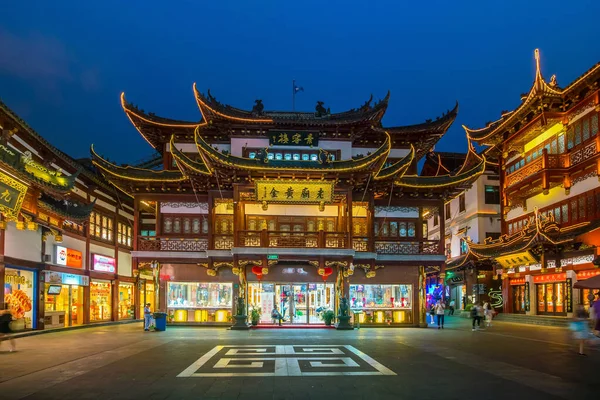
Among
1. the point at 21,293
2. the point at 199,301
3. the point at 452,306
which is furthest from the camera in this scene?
the point at 452,306

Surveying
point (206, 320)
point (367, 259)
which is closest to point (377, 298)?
point (367, 259)

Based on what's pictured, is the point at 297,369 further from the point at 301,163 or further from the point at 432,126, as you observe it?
the point at 432,126

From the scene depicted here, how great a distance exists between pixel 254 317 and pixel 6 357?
14793 mm

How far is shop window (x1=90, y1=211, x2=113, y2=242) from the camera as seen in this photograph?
3338 cm

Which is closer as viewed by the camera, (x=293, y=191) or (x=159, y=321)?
(x=159, y=321)

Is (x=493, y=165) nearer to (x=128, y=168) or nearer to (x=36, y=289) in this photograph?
(x=128, y=168)

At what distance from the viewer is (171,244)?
30141 millimetres

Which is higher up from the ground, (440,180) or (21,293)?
(440,180)

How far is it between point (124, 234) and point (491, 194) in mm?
29737

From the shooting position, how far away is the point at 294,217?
3181cm

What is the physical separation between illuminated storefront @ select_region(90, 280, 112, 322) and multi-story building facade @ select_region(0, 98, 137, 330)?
2.3 inches

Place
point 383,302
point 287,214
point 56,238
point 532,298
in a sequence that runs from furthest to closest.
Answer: point 532,298 → point 287,214 → point 383,302 → point 56,238

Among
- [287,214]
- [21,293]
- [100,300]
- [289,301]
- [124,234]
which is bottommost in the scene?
[100,300]

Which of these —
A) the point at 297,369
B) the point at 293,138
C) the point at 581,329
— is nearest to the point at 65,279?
the point at 293,138
